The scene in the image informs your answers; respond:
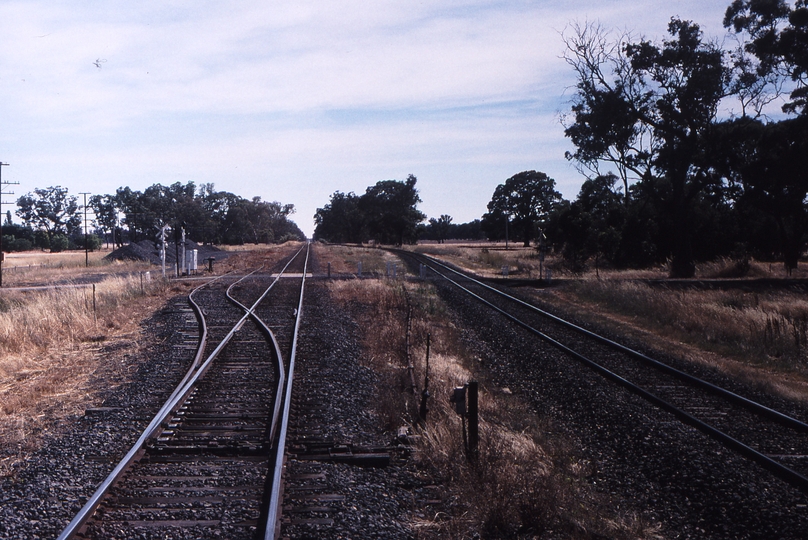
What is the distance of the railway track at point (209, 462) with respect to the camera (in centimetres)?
486

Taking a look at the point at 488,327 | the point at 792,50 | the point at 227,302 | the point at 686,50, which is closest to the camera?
the point at 488,327

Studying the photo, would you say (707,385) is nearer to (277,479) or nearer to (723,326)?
(723,326)

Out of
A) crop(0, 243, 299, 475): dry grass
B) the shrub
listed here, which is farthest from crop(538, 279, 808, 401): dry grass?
the shrub

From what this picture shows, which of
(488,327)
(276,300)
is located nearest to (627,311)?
(488,327)

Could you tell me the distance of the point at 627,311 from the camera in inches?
842

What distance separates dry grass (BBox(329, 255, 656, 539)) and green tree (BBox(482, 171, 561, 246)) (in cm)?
8354

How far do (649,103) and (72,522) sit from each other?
35.2m

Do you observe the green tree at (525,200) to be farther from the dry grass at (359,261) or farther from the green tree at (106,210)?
the green tree at (106,210)

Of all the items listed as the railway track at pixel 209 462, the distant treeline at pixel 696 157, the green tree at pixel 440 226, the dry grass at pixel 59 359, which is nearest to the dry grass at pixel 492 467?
the railway track at pixel 209 462

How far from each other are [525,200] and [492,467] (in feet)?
300

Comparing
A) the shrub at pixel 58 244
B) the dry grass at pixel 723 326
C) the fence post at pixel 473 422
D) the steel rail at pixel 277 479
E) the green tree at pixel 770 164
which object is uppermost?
the green tree at pixel 770 164

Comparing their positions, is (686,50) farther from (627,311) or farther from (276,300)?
(276,300)

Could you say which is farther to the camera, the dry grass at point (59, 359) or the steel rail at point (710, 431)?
the dry grass at point (59, 359)

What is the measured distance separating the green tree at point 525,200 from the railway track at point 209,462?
84262 mm
